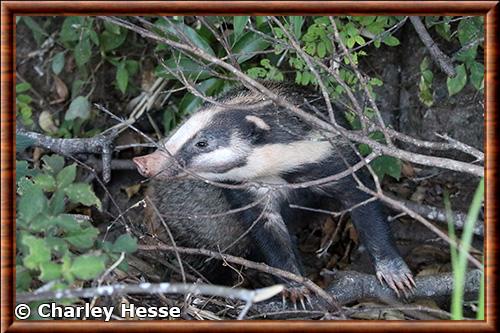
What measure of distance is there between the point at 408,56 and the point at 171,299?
2.39 meters

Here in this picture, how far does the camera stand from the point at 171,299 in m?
3.67

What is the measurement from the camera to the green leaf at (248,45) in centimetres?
468

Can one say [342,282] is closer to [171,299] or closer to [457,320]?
[171,299]

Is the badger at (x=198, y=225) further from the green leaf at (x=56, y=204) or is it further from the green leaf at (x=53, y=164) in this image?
the green leaf at (x=56, y=204)

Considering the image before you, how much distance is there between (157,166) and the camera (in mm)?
3877

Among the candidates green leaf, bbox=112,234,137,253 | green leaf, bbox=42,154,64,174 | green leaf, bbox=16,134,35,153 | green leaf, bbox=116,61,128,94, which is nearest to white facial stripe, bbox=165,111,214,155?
green leaf, bbox=42,154,64,174

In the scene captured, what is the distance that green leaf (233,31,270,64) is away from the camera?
4681 millimetres

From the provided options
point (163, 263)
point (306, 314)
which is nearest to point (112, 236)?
point (163, 263)

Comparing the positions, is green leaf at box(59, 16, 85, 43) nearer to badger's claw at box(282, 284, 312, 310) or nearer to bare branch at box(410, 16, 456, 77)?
bare branch at box(410, 16, 456, 77)

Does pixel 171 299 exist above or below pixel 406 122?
below

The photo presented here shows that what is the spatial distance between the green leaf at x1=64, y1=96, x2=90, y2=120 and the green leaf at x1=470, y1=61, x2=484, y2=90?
2.73 m

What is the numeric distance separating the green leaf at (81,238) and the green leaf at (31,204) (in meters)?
0.16

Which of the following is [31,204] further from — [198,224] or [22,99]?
[22,99]

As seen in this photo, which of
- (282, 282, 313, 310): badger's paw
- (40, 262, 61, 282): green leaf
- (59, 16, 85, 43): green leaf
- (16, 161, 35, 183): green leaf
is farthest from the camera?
(59, 16, 85, 43): green leaf
